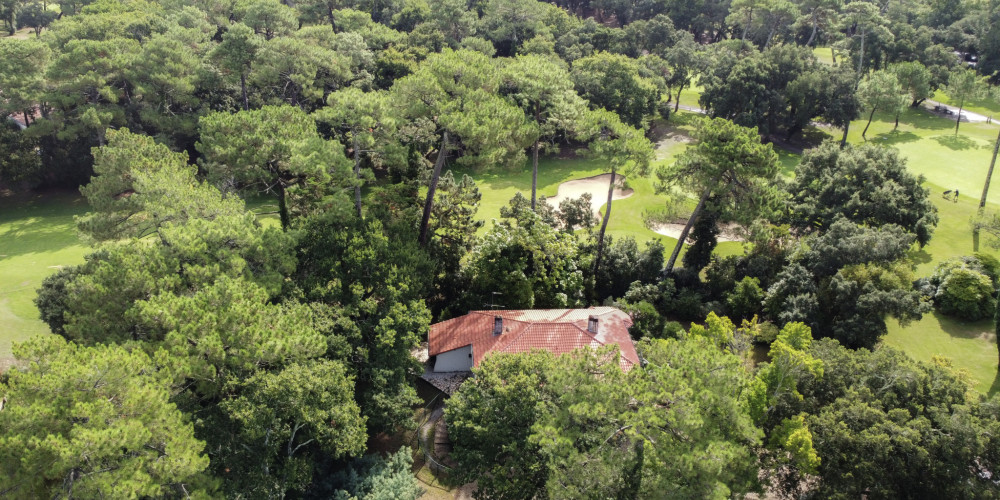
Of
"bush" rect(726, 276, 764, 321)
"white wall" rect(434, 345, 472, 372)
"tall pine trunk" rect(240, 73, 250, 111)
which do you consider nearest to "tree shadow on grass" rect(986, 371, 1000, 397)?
"bush" rect(726, 276, 764, 321)

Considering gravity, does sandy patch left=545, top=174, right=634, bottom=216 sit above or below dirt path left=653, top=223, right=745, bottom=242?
above

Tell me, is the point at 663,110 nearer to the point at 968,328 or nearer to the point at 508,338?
the point at 968,328

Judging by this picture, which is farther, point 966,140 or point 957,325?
point 966,140

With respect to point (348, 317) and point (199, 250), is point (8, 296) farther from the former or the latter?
point (348, 317)

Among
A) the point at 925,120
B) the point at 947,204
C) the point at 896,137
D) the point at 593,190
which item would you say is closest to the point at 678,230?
the point at 593,190

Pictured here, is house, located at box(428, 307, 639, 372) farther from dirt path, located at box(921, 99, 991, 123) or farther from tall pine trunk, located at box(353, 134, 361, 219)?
dirt path, located at box(921, 99, 991, 123)

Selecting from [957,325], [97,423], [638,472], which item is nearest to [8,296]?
[97,423]
